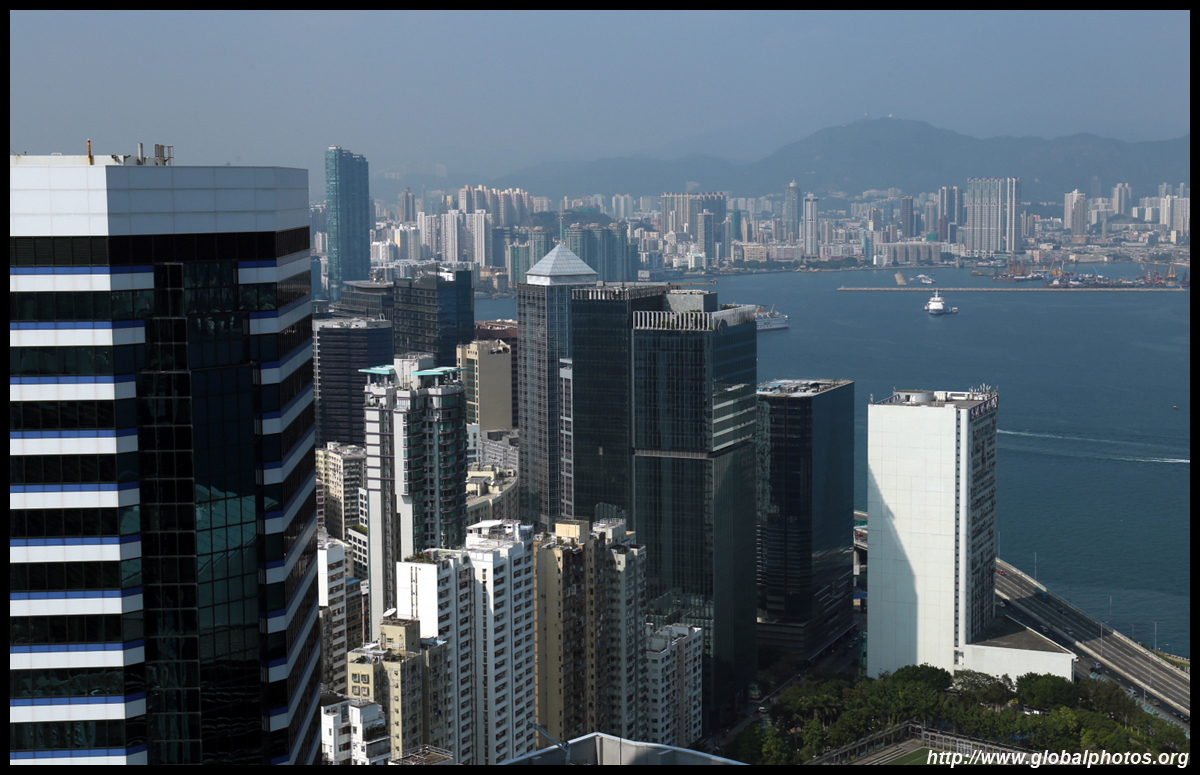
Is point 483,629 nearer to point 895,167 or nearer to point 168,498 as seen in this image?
point 168,498

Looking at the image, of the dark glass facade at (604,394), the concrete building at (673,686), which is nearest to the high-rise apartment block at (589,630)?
the concrete building at (673,686)

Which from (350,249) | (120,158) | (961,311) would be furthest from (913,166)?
(120,158)

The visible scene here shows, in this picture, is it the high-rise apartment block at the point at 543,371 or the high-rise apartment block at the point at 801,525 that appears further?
the high-rise apartment block at the point at 543,371

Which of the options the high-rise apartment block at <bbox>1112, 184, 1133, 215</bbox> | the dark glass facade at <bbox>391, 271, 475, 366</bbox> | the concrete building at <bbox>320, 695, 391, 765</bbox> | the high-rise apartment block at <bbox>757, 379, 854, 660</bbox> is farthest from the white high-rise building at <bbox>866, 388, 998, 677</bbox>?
the high-rise apartment block at <bbox>1112, 184, 1133, 215</bbox>

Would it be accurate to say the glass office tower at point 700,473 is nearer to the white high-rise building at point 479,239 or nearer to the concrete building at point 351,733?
the concrete building at point 351,733

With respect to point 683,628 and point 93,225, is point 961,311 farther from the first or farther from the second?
point 93,225

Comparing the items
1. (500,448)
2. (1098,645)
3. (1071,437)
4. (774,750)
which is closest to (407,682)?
(774,750)
